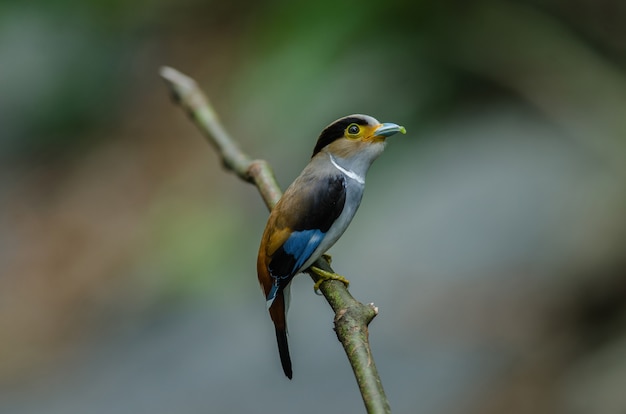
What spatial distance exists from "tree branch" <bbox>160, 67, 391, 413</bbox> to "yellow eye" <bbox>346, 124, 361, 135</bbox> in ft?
0.78

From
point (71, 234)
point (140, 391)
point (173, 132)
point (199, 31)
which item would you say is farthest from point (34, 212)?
point (140, 391)

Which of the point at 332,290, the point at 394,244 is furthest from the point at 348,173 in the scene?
the point at 394,244

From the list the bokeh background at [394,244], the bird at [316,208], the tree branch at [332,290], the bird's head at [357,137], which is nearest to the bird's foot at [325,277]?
the tree branch at [332,290]

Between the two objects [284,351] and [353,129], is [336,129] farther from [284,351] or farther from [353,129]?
[284,351]

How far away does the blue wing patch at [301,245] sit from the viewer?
1.08 m

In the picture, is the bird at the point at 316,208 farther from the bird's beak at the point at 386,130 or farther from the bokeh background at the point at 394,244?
the bokeh background at the point at 394,244

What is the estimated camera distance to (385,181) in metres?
3.60

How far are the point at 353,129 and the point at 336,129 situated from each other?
0.03 meters

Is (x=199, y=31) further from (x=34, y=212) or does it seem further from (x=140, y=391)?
(x=140, y=391)

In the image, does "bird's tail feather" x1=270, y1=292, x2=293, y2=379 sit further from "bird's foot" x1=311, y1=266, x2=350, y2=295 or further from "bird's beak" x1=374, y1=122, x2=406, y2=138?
"bird's beak" x1=374, y1=122, x2=406, y2=138

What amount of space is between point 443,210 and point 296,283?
0.67 m

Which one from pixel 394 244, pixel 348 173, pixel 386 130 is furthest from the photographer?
pixel 394 244

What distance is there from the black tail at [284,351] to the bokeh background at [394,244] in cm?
184

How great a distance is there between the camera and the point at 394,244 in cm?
346
